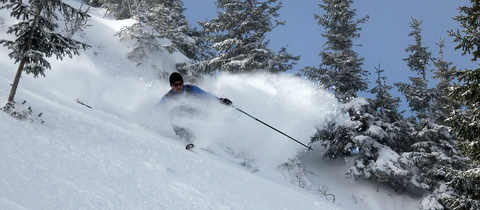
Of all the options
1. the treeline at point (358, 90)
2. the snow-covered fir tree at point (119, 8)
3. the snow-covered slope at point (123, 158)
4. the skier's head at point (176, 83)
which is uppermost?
the snow-covered fir tree at point (119, 8)

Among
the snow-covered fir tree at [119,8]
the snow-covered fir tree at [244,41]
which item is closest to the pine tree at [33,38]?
the snow-covered fir tree at [244,41]

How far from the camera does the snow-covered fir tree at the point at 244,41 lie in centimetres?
2167

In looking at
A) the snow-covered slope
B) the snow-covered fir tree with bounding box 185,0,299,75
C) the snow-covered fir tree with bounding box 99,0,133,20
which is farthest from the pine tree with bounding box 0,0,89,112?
the snow-covered fir tree with bounding box 99,0,133,20

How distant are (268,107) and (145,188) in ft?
47.0

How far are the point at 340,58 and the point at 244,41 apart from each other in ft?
20.6

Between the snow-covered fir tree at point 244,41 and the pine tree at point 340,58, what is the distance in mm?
2327

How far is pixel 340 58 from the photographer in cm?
2159

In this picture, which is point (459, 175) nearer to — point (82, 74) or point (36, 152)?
point (36, 152)

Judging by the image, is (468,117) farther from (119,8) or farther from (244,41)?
(119,8)

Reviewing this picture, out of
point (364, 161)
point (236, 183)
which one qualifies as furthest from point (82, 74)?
point (364, 161)

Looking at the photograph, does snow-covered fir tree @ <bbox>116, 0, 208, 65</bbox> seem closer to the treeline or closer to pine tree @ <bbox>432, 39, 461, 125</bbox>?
the treeline

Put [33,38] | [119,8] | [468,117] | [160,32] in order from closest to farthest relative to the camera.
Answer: [33,38] → [468,117] → [160,32] → [119,8]

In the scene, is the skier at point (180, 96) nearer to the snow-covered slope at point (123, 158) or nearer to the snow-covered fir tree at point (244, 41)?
the snow-covered slope at point (123, 158)

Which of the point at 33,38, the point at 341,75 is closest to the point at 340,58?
the point at 341,75
